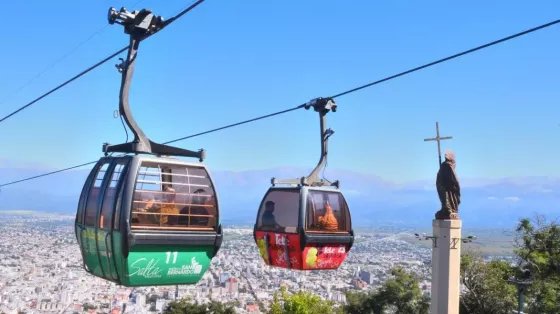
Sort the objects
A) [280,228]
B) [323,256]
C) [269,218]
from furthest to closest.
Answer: [269,218], [280,228], [323,256]

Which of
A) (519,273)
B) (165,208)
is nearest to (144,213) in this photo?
(165,208)

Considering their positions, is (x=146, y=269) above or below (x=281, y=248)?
below

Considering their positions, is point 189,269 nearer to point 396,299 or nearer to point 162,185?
point 162,185

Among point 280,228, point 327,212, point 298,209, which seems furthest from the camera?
point 280,228

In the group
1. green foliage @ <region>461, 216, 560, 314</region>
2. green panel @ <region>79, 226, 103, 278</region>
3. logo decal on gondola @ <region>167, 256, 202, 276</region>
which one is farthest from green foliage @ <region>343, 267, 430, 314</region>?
green panel @ <region>79, 226, 103, 278</region>

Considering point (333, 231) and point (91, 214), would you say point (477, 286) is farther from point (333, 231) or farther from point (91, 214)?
point (91, 214)

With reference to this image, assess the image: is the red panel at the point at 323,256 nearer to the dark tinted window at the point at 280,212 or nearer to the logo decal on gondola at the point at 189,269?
the dark tinted window at the point at 280,212

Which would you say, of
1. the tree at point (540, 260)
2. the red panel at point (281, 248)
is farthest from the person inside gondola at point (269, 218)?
the tree at point (540, 260)
